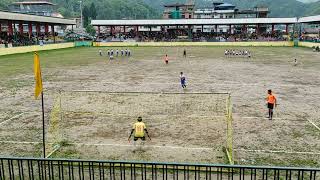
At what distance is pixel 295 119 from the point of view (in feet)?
52.3

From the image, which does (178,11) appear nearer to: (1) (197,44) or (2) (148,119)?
(1) (197,44)

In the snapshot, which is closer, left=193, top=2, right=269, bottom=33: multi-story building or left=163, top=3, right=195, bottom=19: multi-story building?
left=163, top=3, right=195, bottom=19: multi-story building

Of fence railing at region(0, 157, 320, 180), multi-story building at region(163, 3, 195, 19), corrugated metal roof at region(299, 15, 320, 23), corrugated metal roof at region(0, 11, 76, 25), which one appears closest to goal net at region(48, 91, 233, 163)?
fence railing at region(0, 157, 320, 180)

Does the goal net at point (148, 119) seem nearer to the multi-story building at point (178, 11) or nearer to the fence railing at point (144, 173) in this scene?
the fence railing at point (144, 173)

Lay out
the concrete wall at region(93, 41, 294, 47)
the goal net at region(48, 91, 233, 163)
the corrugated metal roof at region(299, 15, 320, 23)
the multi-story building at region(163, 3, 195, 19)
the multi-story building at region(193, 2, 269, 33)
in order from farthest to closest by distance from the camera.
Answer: the multi-story building at region(193, 2, 269, 33) → the multi-story building at region(163, 3, 195, 19) → the concrete wall at region(93, 41, 294, 47) → the corrugated metal roof at region(299, 15, 320, 23) → the goal net at region(48, 91, 233, 163)

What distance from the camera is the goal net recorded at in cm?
1292

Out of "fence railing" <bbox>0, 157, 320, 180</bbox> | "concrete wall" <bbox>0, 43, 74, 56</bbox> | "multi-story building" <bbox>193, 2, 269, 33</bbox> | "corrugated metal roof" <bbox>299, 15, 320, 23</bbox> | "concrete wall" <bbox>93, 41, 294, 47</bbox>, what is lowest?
"fence railing" <bbox>0, 157, 320, 180</bbox>

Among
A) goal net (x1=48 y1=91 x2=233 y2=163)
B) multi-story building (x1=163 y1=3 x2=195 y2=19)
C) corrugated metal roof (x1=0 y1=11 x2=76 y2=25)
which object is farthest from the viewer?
multi-story building (x1=163 y1=3 x2=195 y2=19)

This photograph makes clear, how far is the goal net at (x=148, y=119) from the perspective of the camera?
509 inches

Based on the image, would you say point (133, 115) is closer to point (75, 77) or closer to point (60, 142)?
point (60, 142)

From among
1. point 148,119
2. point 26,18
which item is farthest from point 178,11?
point 148,119

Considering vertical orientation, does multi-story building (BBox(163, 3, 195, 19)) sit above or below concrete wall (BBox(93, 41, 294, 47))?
above

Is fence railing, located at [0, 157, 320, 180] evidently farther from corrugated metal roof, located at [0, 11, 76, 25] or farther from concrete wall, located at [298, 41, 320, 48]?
concrete wall, located at [298, 41, 320, 48]

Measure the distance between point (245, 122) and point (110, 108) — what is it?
22.8 ft
